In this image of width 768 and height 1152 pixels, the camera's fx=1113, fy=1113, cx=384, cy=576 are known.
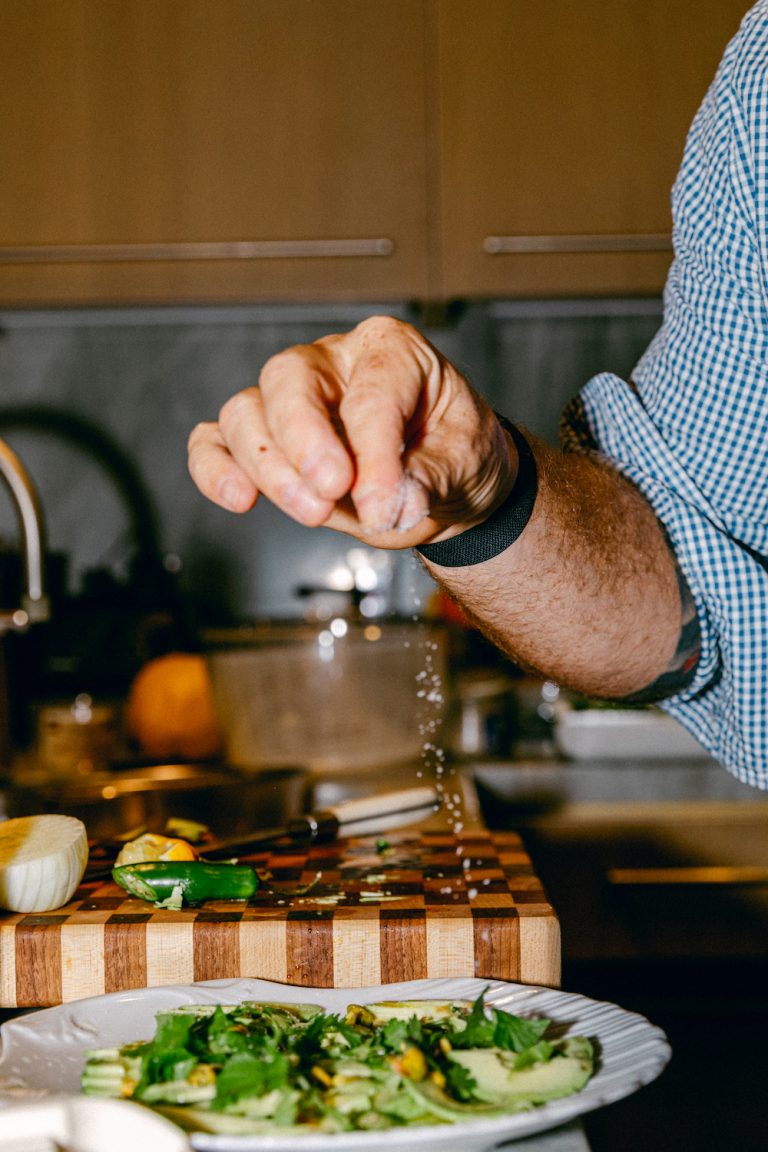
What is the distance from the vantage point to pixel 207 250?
5.27 feet

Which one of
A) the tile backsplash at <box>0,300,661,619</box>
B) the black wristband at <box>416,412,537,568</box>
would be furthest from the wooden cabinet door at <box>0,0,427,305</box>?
the black wristband at <box>416,412,537,568</box>

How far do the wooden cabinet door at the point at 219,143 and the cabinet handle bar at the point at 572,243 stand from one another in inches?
4.4

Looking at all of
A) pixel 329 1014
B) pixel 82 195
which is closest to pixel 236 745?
pixel 82 195

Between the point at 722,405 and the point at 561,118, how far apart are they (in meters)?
0.94

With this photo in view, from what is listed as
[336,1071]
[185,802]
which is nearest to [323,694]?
[185,802]

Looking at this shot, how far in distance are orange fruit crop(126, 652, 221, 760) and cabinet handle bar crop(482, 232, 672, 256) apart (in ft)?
2.43

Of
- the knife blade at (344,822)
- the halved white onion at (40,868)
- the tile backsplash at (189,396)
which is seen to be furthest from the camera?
the tile backsplash at (189,396)

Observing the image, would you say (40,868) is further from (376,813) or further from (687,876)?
(687,876)

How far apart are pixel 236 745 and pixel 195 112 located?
0.90 m

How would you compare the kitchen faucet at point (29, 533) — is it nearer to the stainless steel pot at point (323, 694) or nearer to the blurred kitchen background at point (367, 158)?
the stainless steel pot at point (323, 694)

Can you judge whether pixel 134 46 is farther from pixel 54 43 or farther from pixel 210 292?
pixel 210 292

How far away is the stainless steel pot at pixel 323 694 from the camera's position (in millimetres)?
1476

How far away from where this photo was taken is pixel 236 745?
4.92 feet

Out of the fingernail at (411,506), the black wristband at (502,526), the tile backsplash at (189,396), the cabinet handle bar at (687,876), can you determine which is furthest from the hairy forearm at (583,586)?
the tile backsplash at (189,396)
